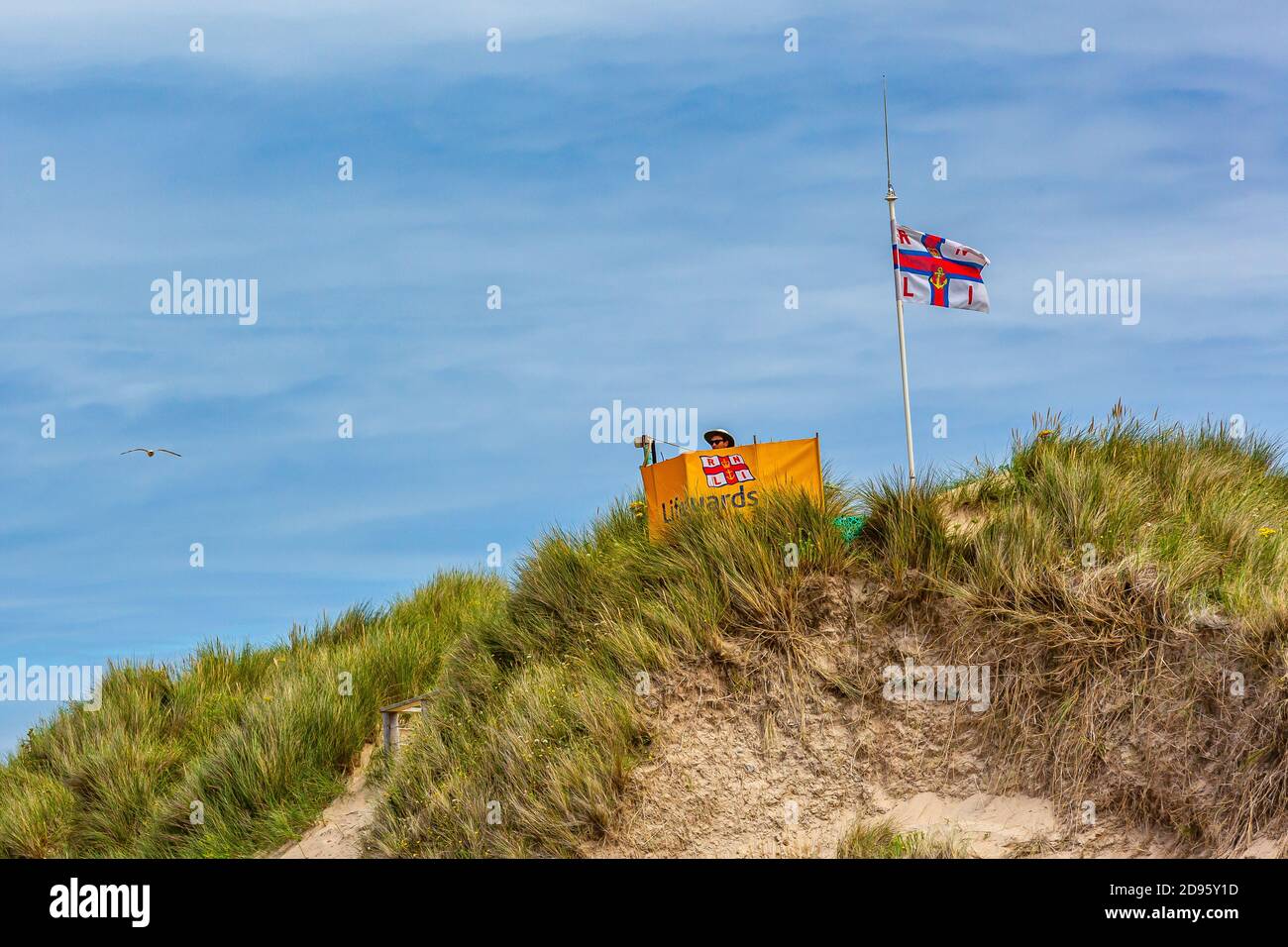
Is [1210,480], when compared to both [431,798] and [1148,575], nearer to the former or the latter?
[1148,575]

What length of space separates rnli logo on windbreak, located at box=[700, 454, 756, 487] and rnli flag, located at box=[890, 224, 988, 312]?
331 cm

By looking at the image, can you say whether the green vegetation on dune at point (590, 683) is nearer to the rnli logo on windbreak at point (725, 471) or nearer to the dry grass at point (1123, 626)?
the rnli logo on windbreak at point (725, 471)

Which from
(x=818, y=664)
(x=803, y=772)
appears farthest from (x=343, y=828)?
(x=818, y=664)

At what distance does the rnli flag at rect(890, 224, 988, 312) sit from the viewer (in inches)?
629

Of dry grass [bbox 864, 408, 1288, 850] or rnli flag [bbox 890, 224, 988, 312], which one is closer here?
dry grass [bbox 864, 408, 1288, 850]

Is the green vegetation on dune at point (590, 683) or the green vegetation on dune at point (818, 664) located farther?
the green vegetation on dune at point (590, 683)

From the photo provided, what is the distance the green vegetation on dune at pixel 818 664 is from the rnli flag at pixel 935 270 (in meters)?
2.54

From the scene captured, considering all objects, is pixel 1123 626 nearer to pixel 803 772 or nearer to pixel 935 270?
pixel 803 772

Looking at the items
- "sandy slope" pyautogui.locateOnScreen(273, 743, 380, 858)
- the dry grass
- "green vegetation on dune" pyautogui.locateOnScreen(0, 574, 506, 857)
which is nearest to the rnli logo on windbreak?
the dry grass

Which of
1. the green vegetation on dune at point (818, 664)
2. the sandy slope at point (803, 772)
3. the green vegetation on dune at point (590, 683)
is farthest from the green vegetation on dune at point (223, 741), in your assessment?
the sandy slope at point (803, 772)

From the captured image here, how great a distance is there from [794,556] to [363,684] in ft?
24.4

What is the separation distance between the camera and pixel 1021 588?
40.1ft

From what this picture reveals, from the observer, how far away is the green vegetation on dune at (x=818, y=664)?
11.1 metres

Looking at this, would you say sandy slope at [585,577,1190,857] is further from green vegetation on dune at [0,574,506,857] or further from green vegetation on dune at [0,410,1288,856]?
green vegetation on dune at [0,574,506,857]
